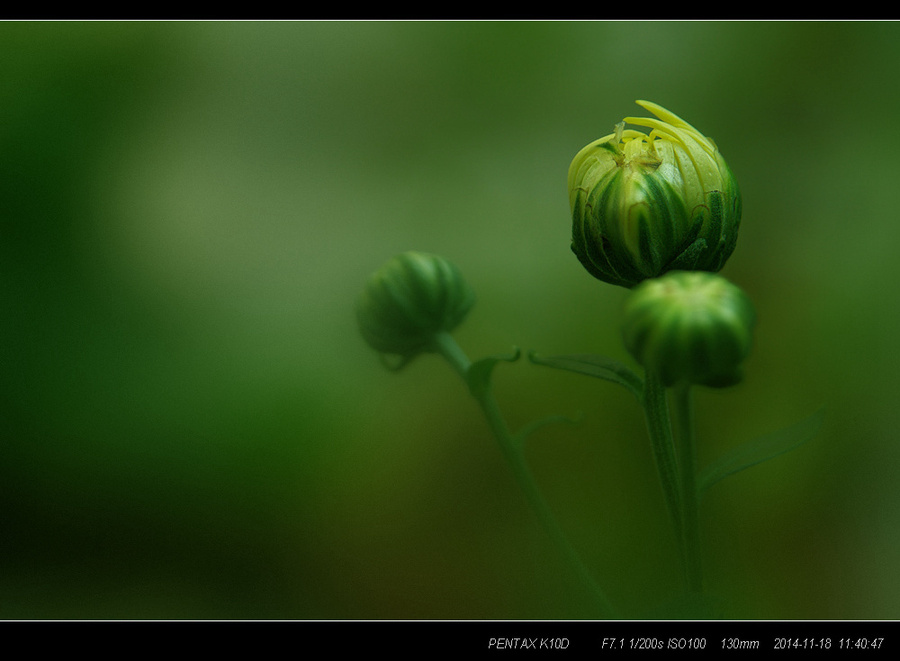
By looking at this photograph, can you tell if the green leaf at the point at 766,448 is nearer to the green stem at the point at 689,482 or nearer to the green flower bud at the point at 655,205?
the green stem at the point at 689,482

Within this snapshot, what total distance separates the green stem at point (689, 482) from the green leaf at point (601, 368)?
4cm

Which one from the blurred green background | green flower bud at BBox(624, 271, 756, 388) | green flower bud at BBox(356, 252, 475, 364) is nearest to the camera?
green flower bud at BBox(624, 271, 756, 388)

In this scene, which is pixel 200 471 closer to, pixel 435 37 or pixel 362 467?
pixel 362 467

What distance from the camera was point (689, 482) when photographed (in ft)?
1.87

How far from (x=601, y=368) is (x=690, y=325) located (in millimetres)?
127

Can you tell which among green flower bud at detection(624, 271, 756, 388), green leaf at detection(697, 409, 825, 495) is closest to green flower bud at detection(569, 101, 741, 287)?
green flower bud at detection(624, 271, 756, 388)

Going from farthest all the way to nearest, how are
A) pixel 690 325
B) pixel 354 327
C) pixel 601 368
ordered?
1. pixel 354 327
2. pixel 601 368
3. pixel 690 325

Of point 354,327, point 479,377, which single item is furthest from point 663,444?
point 354,327

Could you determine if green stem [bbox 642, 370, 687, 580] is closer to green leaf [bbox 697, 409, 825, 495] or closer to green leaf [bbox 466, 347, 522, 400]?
green leaf [bbox 697, 409, 825, 495]

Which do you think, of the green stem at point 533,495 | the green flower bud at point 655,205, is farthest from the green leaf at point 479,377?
the green flower bud at point 655,205

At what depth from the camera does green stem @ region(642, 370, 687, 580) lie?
573 mm

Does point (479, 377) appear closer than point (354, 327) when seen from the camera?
Yes

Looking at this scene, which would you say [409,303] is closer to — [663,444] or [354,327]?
[354,327]

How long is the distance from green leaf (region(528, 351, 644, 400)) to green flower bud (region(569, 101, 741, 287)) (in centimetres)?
7
